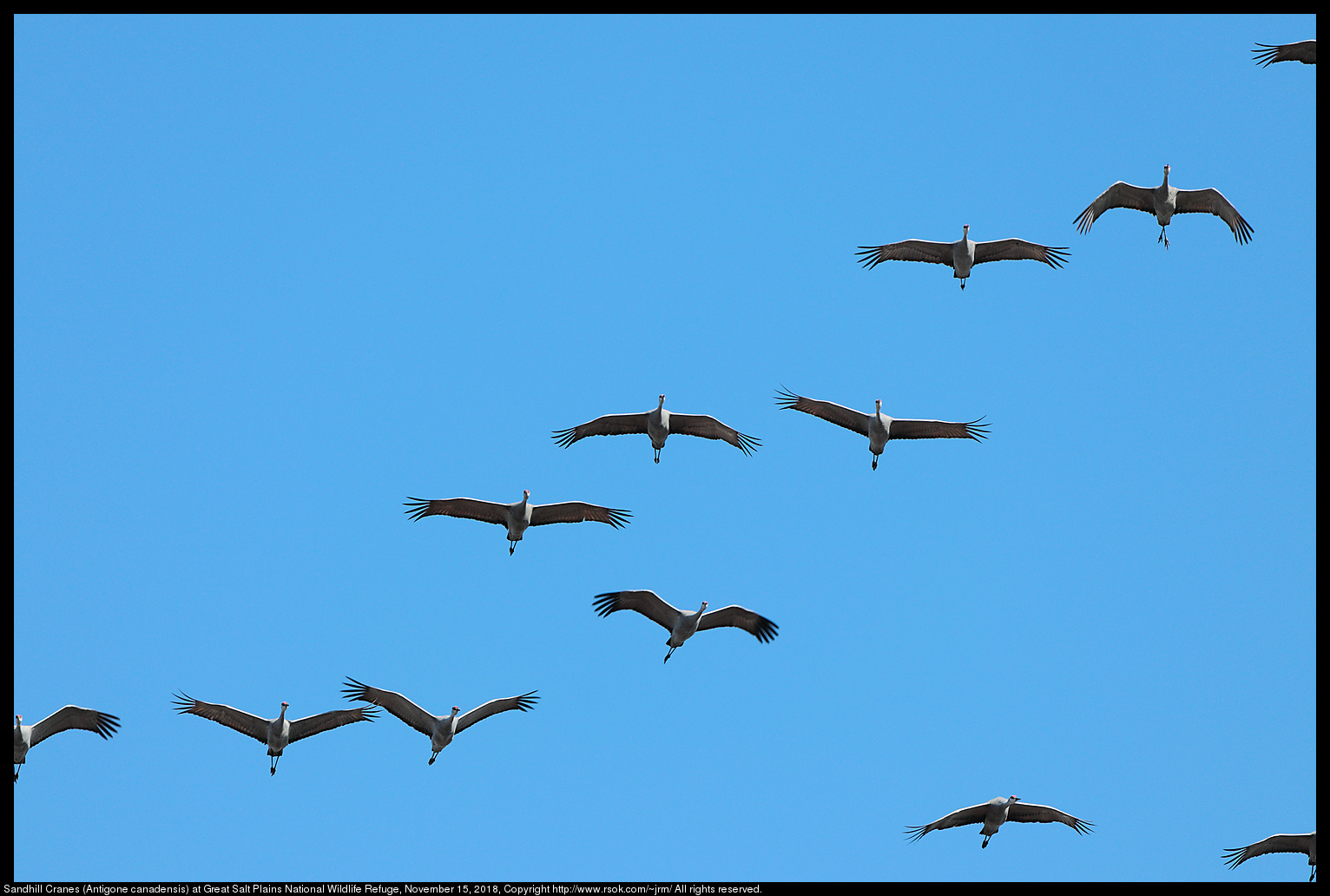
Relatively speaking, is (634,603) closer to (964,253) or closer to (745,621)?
(745,621)

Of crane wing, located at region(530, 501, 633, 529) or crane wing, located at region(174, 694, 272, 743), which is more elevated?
crane wing, located at region(530, 501, 633, 529)

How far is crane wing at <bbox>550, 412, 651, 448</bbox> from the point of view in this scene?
2739cm

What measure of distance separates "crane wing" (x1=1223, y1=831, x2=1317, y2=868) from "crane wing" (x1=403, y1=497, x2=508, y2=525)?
16.4 metres

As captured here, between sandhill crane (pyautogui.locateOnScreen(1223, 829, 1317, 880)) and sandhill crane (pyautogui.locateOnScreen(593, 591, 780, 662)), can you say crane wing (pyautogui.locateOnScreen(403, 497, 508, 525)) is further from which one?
sandhill crane (pyautogui.locateOnScreen(1223, 829, 1317, 880))

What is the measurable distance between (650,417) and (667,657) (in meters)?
4.75

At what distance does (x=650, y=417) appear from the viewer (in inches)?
1060

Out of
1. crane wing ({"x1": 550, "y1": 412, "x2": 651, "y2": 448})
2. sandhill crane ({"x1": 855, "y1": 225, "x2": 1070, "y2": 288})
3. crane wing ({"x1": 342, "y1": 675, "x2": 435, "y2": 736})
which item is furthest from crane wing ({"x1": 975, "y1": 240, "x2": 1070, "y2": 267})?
crane wing ({"x1": 342, "y1": 675, "x2": 435, "y2": 736})

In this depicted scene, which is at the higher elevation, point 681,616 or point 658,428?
point 658,428

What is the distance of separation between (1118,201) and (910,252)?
192 inches

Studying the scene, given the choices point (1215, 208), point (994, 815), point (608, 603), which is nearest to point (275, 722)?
point (608, 603)

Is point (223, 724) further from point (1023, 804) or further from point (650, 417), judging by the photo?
point (1023, 804)

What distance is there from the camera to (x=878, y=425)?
27.1 metres

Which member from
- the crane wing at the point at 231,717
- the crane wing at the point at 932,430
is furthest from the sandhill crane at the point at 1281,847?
the crane wing at the point at 231,717

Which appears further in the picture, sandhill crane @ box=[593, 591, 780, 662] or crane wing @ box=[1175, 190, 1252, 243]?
crane wing @ box=[1175, 190, 1252, 243]
